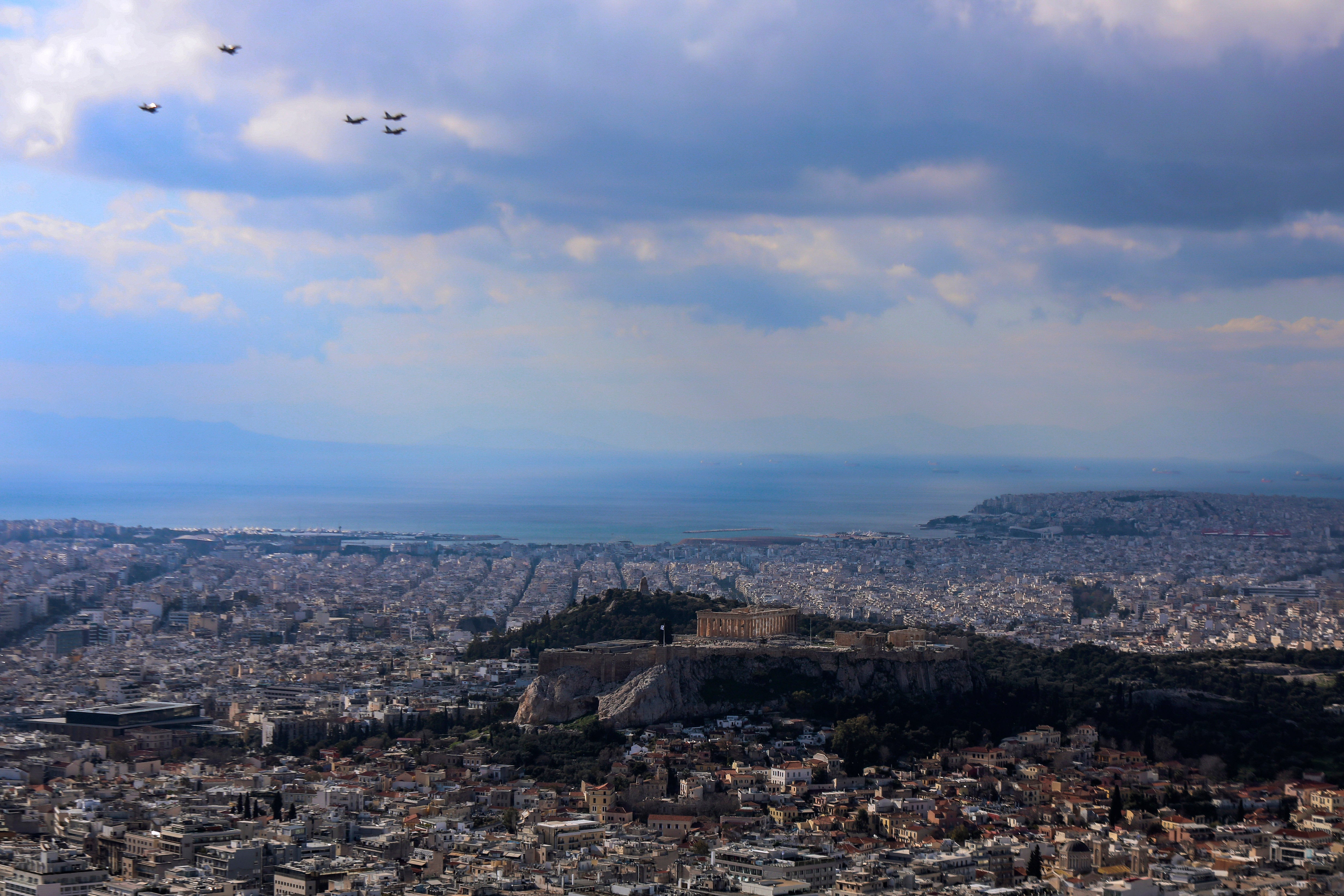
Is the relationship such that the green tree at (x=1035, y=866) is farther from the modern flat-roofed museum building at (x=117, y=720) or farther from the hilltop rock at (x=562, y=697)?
the modern flat-roofed museum building at (x=117, y=720)

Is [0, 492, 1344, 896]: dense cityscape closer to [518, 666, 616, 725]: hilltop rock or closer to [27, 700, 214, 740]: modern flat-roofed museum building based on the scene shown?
[27, 700, 214, 740]: modern flat-roofed museum building

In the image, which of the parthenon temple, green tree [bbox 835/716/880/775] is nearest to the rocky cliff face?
green tree [bbox 835/716/880/775]

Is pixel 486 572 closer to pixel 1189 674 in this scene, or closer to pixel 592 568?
pixel 592 568

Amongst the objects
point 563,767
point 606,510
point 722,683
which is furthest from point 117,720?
point 606,510

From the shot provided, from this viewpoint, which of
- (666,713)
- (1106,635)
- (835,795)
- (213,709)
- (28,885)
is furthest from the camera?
(1106,635)

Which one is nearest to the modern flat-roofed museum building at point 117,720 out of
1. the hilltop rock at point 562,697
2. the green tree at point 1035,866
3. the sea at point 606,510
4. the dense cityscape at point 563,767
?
the dense cityscape at point 563,767

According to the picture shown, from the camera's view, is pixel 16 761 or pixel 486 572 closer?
pixel 16 761

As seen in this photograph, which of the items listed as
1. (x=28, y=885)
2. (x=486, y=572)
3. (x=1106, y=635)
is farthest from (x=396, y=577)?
(x=28, y=885)
